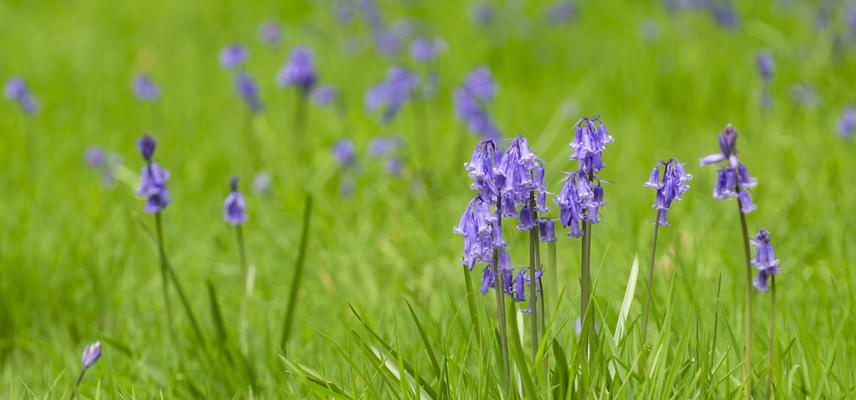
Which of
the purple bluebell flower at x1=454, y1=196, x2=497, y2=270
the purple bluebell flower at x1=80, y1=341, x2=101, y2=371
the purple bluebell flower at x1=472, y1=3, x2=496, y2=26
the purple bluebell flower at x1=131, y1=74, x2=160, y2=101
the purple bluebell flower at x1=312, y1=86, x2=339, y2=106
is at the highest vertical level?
the purple bluebell flower at x1=472, y1=3, x2=496, y2=26

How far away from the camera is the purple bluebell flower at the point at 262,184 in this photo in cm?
520

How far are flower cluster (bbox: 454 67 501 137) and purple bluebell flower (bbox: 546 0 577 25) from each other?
3180 mm

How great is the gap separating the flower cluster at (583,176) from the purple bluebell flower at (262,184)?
3.18 m

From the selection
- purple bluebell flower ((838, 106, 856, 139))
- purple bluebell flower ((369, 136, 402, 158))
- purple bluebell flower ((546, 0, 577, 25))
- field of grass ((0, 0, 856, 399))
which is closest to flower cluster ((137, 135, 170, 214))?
field of grass ((0, 0, 856, 399))

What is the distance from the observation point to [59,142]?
19.3 ft

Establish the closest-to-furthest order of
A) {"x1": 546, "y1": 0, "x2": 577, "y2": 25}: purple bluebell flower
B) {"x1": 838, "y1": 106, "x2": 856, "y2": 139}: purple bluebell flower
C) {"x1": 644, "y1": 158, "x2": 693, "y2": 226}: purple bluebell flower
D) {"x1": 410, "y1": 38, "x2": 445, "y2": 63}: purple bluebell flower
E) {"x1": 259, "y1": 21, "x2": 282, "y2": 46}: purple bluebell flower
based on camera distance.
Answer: {"x1": 644, "y1": 158, "x2": 693, "y2": 226}: purple bluebell flower, {"x1": 838, "y1": 106, "x2": 856, "y2": 139}: purple bluebell flower, {"x1": 410, "y1": 38, "x2": 445, "y2": 63}: purple bluebell flower, {"x1": 259, "y1": 21, "x2": 282, "y2": 46}: purple bluebell flower, {"x1": 546, "y1": 0, "x2": 577, "y2": 25}: purple bluebell flower

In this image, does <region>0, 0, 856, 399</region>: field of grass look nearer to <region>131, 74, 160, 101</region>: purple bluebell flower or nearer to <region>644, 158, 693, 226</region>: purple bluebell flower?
<region>644, 158, 693, 226</region>: purple bluebell flower

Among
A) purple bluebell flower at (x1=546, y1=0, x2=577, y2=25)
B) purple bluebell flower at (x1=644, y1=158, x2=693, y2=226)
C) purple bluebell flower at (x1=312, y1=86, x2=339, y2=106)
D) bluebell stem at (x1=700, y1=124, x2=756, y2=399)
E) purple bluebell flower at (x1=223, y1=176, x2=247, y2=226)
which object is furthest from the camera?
purple bluebell flower at (x1=546, y1=0, x2=577, y2=25)

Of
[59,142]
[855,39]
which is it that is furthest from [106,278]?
[855,39]

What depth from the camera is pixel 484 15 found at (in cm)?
801

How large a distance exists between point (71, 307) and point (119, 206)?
124cm

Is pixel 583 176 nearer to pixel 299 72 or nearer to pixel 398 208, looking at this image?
pixel 398 208

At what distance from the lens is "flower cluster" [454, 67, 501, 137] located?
17.0 feet

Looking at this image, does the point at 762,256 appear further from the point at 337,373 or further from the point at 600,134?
the point at 337,373
